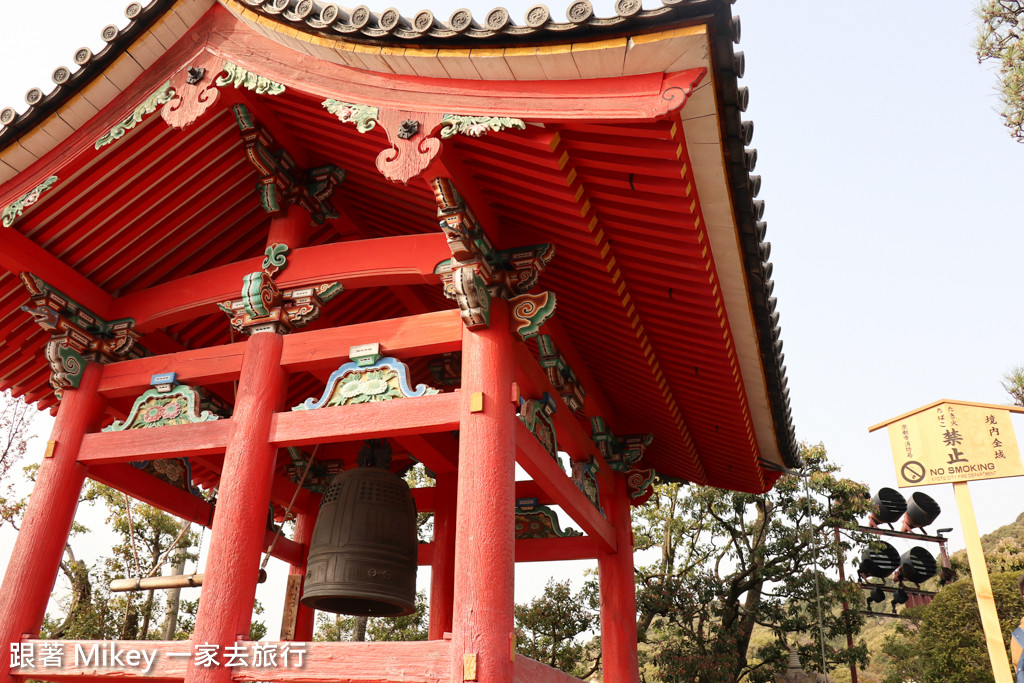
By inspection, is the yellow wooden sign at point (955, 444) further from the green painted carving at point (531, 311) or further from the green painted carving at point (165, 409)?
the green painted carving at point (165, 409)

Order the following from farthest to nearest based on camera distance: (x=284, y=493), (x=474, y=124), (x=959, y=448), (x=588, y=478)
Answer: (x=284, y=493) → (x=588, y=478) → (x=959, y=448) → (x=474, y=124)

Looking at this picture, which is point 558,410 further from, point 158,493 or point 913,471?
point 158,493

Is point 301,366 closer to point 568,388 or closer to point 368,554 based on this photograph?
point 368,554

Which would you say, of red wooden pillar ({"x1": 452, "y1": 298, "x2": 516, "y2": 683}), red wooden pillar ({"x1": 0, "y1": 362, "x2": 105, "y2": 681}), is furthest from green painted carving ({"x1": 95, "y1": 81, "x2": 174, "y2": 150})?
red wooden pillar ({"x1": 452, "y1": 298, "x2": 516, "y2": 683})

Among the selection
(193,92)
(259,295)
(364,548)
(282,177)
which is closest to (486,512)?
(364,548)

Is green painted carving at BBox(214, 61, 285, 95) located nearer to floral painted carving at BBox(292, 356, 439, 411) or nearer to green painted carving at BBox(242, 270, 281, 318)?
green painted carving at BBox(242, 270, 281, 318)

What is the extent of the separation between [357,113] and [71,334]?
10.7 ft

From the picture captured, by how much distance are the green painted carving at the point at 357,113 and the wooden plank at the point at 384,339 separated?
1.29m

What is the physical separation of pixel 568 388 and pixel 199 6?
4.09m

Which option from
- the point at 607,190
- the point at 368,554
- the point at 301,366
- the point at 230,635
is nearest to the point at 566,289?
the point at 607,190

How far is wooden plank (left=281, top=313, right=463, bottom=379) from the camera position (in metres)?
4.98

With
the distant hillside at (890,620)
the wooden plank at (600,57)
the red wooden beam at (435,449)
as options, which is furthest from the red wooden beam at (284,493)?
the distant hillside at (890,620)

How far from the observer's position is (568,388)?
6.25 meters

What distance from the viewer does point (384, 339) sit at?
5.15 metres
